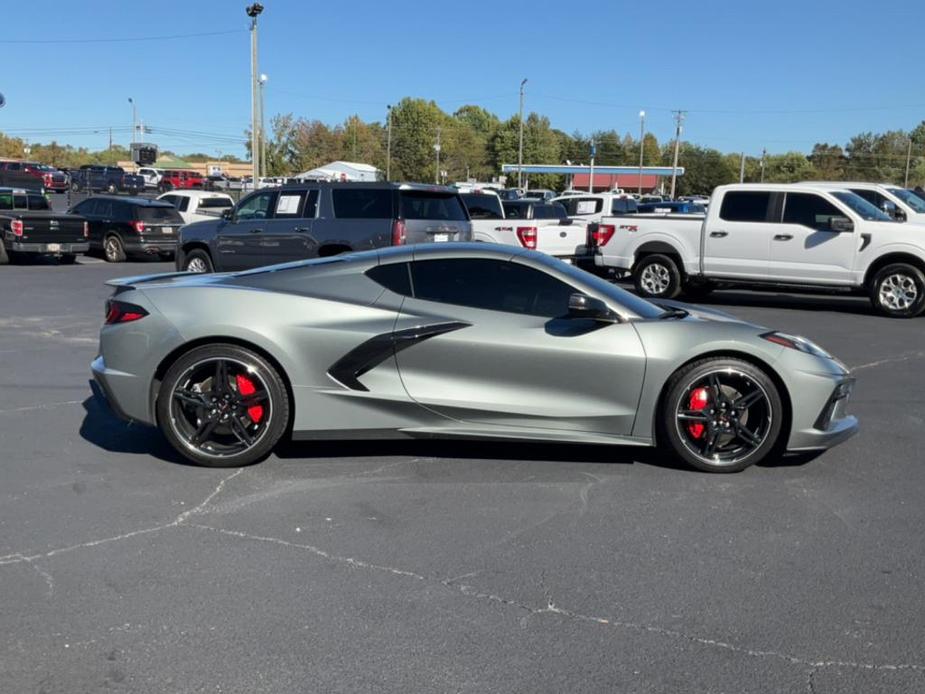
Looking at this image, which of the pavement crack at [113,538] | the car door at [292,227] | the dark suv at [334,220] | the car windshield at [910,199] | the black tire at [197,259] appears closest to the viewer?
the pavement crack at [113,538]

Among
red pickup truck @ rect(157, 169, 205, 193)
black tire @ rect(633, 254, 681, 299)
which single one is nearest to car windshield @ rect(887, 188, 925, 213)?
black tire @ rect(633, 254, 681, 299)

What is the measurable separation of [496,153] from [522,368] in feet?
400

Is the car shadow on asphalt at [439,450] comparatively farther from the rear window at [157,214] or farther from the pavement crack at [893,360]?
the rear window at [157,214]

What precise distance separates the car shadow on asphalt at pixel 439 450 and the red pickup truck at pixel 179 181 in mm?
59881

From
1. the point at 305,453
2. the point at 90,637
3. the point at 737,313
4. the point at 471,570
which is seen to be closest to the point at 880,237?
the point at 737,313

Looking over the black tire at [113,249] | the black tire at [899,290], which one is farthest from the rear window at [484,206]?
the black tire at [113,249]

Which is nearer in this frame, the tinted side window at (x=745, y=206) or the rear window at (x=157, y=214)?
the tinted side window at (x=745, y=206)

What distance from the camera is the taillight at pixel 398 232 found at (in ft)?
44.0

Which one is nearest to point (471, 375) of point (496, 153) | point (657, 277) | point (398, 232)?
point (398, 232)

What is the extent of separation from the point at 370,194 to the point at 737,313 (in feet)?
19.2

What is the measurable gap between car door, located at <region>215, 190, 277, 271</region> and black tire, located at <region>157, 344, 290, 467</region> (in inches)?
347

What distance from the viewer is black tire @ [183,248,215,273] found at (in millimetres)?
15172

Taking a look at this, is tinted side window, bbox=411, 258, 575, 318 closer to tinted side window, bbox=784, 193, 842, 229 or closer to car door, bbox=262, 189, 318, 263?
car door, bbox=262, 189, 318, 263

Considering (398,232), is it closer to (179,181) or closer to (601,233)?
(601,233)
